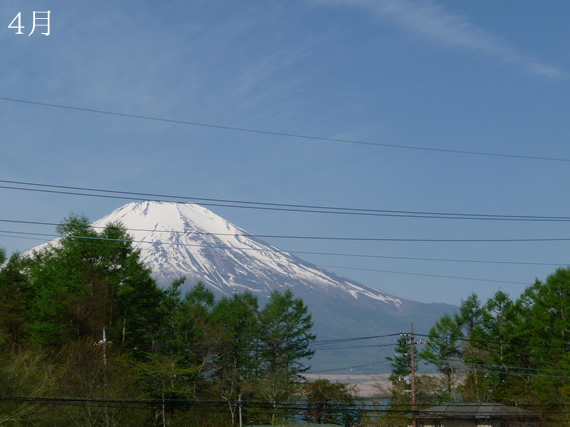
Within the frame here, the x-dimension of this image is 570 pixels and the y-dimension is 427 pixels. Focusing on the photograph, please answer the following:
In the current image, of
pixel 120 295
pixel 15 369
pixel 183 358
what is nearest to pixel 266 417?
pixel 183 358

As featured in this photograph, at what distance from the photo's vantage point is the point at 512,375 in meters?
76.6

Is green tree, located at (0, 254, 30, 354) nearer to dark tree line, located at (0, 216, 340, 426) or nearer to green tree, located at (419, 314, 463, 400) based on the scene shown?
dark tree line, located at (0, 216, 340, 426)

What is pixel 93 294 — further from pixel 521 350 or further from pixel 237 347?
pixel 521 350

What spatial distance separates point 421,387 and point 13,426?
5650cm

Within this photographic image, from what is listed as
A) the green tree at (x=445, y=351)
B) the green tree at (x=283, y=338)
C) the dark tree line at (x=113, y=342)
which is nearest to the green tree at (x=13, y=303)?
the dark tree line at (x=113, y=342)

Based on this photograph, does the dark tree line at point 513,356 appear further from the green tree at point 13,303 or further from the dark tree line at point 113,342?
the green tree at point 13,303

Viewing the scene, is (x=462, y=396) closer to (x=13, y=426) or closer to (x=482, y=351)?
(x=482, y=351)

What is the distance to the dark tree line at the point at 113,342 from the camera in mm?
45656

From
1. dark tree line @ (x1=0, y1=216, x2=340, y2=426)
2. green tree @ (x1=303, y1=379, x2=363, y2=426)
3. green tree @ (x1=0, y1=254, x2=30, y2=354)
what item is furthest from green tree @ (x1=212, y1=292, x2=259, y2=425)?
green tree @ (x1=0, y1=254, x2=30, y2=354)

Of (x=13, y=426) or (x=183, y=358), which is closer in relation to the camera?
(x=13, y=426)

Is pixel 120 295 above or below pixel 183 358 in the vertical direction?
above

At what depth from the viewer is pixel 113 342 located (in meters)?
61.5

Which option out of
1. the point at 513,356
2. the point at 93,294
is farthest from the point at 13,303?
the point at 513,356

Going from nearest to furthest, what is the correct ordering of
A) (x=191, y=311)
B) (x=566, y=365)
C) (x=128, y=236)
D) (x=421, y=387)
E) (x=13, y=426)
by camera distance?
(x=13, y=426) < (x=566, y=365) < (x=128, y=236) < (x=421, y=387) < (x=191, y=311)
